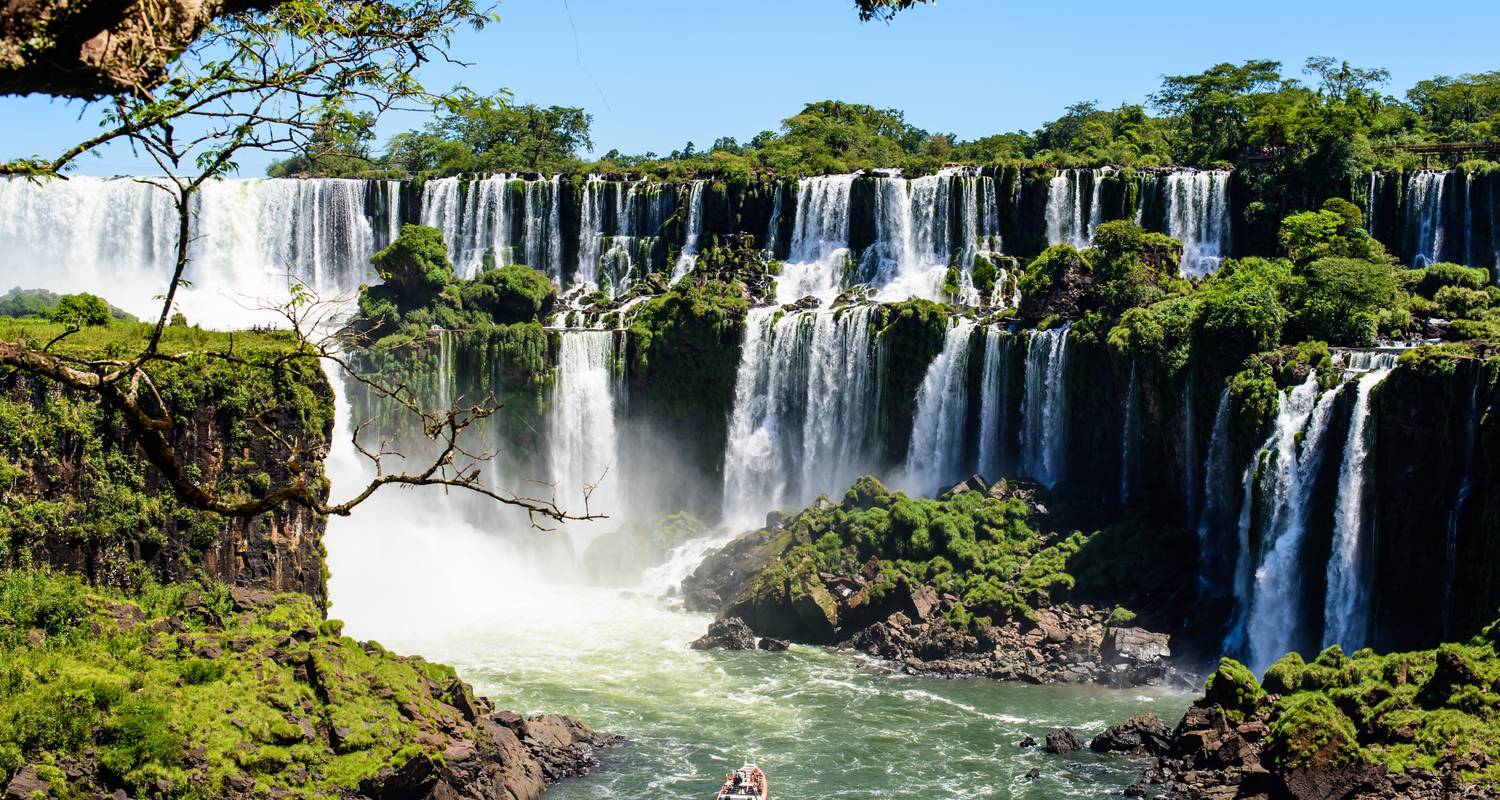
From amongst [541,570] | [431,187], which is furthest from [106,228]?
[541,570]

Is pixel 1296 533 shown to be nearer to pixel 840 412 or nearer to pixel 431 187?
pixel 840 412

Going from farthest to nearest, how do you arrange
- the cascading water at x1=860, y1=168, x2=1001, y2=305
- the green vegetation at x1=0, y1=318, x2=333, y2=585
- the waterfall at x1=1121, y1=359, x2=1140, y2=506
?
the cascading water at x1=860, y1=168, x2=1001, y2=305, the waterfall at x1=1121, y1=359, x2=1140, y2=506, the green vegetation at x1=0, y1=318, x2=333, y2=585

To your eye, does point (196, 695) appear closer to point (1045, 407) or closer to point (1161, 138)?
point (1045, 407)

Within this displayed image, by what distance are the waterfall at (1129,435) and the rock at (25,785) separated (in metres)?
27.5

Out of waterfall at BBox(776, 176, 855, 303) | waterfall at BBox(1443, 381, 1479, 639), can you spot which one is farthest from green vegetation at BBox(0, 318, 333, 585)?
waterfall at BBox(776, 176, 855, 303)

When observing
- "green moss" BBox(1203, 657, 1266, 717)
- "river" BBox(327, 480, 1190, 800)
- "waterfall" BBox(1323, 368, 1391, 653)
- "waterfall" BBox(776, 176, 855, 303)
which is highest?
"waterfall" BBox(776, 176, 855, 303)

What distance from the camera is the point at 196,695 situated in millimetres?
22688

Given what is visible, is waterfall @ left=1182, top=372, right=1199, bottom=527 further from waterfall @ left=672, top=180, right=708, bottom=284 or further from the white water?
waterfall @ left=672, top=180, right=708, bottom=284

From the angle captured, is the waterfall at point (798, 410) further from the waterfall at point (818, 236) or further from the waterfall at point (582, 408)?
the waterfall at point (818, 236)

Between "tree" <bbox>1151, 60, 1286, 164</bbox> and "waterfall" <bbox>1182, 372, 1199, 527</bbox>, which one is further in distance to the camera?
"tree" <bbox>1151, 60, 1286, 164</bbox>

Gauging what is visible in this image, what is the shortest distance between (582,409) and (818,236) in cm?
1114

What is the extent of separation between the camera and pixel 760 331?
47219 mm

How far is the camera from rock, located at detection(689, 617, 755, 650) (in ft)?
118

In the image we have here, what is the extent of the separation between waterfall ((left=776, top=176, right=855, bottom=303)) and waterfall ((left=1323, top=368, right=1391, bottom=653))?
23.5 metres
